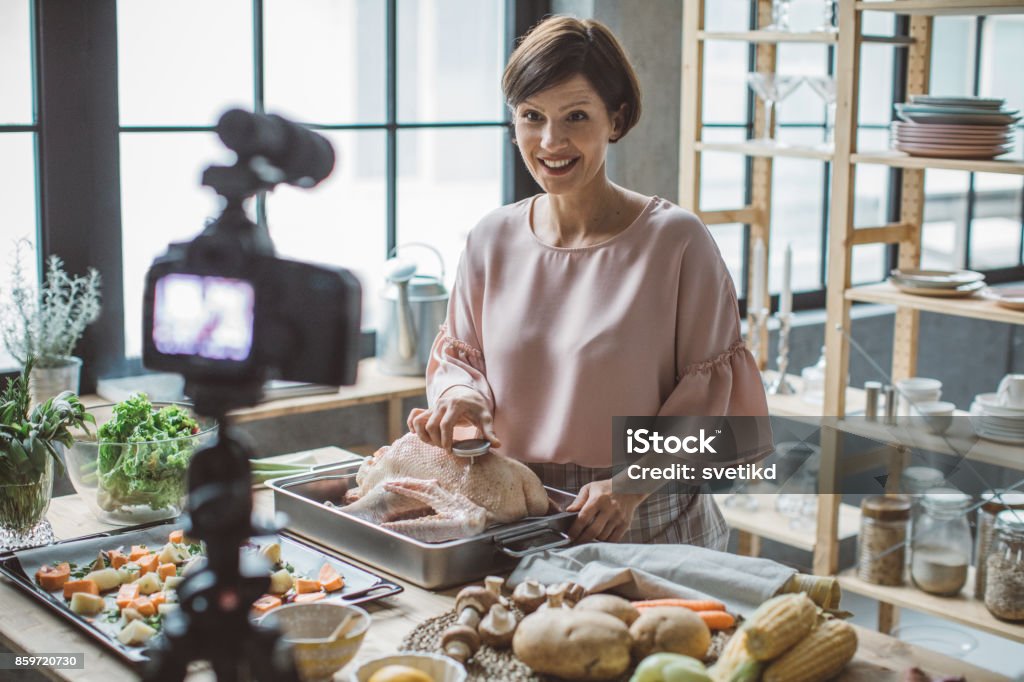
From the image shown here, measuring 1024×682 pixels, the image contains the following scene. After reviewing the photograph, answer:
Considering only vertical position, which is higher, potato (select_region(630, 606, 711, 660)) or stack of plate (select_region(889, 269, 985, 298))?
stack of plate (select_region(889, 269, 985, 298))

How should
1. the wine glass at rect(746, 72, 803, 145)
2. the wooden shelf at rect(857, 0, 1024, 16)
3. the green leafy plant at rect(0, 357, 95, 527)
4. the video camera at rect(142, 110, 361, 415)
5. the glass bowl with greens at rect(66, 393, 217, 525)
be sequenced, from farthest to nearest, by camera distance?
the wine glass at rect(746, 72, 803, 145) < the wooden shelf at rect(857, 0, 1024, 16) < the glass bowl with greens at rect(66, 393, 217, 525) < the green leafy plant at rect(0, 357, 95, 527) < the video camera at rect(142, 110, 361, 415)

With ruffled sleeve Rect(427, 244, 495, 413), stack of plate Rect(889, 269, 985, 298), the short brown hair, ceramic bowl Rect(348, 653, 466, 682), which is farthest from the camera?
stack of plate Rect(889, 269, 985, 298)

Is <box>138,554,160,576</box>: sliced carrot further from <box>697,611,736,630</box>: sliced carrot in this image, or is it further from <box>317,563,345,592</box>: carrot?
<box>697,611,736,630</box>: sliced carrot

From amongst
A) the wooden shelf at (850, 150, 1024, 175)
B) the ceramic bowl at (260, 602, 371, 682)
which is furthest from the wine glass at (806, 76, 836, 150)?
the ceramic bowl at (260, 602, 371, 682)

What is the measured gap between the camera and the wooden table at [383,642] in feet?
4.24

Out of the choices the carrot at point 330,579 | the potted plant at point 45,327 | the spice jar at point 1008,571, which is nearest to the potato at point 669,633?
the carrot at point 330,579

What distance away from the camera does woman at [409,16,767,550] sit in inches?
75.4

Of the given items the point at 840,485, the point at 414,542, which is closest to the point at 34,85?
the point at 414,542

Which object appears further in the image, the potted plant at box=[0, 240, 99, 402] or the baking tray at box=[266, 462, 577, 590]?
the potted plant at box=[0, 240, 99, 402]

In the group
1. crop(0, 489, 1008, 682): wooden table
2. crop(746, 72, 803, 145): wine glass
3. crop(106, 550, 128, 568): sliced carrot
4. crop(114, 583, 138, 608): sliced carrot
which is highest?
crop(746, 72, 803, 145): wine glass

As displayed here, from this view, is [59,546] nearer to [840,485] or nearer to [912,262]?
[840,485]

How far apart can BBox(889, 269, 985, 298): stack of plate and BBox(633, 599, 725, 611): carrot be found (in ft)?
6.06

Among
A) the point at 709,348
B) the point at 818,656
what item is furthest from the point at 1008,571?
the point at 818,656

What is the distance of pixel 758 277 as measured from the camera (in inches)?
140
